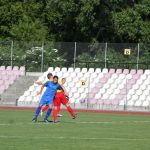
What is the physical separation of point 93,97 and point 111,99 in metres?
1.55

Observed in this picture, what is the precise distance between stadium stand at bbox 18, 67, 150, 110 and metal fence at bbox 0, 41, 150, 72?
555 mm

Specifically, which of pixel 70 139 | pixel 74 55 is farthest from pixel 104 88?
pixel 70 139

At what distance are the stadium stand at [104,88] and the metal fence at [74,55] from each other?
1.82 ft

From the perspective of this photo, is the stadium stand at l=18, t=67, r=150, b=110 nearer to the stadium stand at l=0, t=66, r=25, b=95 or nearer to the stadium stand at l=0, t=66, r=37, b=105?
the stadium stand at l=0, t=66, r=37, b=105

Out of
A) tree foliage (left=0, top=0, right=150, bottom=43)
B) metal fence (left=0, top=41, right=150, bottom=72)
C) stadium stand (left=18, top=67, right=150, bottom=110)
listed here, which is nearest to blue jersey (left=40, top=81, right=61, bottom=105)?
stadium stand (left=18, top=67, right=150, bottom=110)

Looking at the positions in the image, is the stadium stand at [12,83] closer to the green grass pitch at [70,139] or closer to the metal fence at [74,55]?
the metal fence at [74,55]

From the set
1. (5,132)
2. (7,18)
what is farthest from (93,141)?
(7,18)

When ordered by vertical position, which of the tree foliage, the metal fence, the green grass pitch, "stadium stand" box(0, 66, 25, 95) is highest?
the tree foliage

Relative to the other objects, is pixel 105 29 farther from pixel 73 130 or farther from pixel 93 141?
pixel 93 141

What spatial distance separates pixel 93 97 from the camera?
45.5 metres

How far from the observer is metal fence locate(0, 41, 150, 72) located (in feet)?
152

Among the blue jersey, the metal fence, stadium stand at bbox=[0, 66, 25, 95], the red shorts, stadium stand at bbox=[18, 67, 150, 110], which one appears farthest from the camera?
stadium stand at bbox=[0, 66, 25, 95]

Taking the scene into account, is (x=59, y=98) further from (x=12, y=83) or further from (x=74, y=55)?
(x=12, y=83)

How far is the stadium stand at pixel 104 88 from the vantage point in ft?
144
